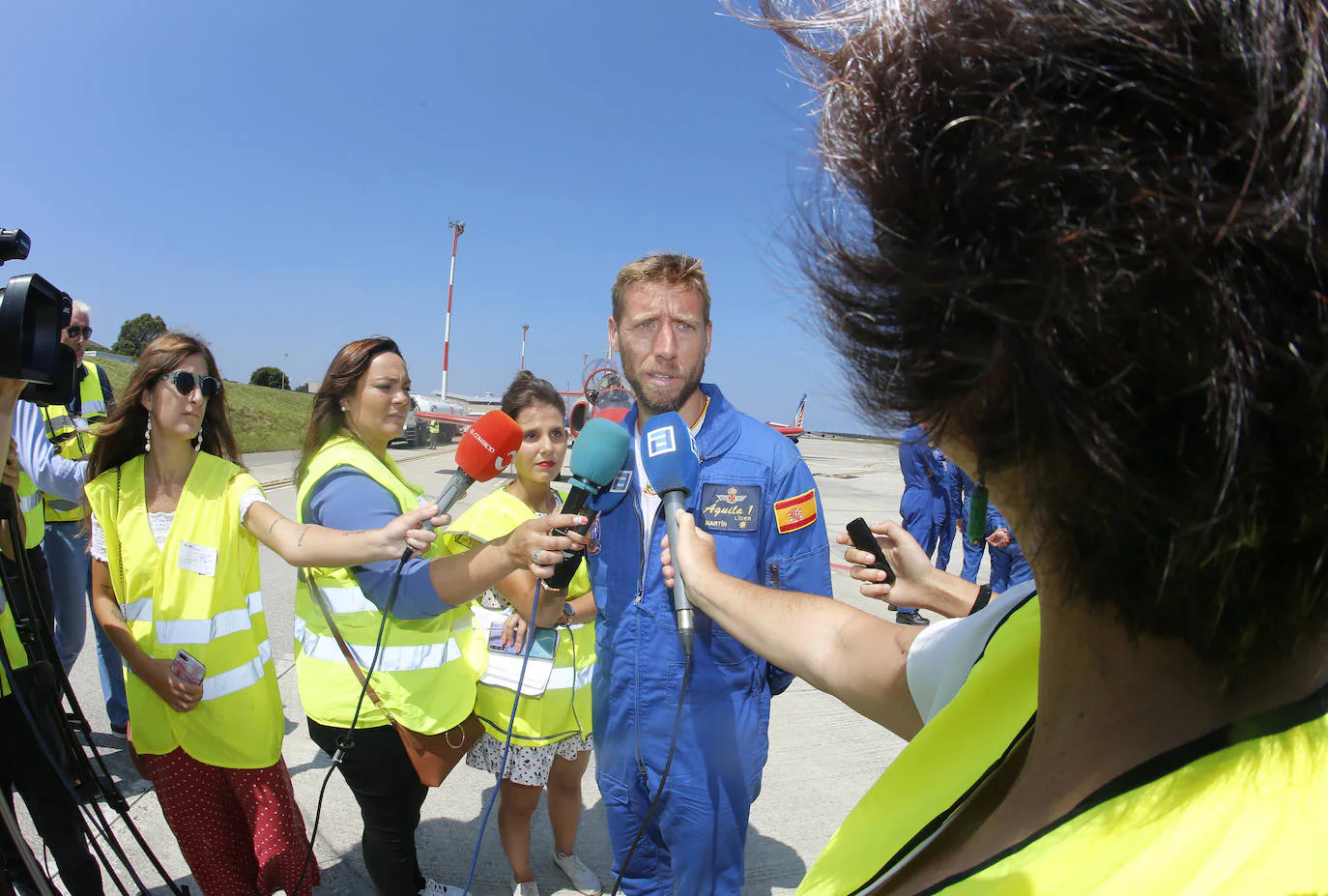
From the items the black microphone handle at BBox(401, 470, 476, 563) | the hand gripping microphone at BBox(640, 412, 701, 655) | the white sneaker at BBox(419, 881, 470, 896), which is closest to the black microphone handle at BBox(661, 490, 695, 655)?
the hand gripping microphone at BBox(640, 412, 701, 655)

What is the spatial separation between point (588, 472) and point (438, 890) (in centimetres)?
186

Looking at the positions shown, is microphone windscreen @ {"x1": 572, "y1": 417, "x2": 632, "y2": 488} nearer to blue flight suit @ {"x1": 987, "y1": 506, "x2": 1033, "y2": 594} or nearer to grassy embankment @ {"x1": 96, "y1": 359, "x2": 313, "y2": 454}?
blue flight suit @ {"x1": 987, "y1": 506, "x2": 1033, "y2": 594}

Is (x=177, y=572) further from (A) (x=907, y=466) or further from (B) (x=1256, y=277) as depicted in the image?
(A) (x=907, y=466)

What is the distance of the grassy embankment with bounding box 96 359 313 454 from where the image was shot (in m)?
18.6

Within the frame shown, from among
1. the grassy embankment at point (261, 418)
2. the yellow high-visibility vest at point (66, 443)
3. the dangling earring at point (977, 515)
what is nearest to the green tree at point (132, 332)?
the grassy embankment at point (261, 418)

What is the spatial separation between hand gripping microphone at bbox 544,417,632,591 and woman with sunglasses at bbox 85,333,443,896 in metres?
0.80

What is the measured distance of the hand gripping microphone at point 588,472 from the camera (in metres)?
1.74

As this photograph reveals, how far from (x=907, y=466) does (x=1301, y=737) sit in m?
5.67

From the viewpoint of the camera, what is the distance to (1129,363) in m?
0.47

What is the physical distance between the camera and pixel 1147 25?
47 centimetres

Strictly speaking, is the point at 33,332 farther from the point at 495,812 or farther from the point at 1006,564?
the point at 1006,564

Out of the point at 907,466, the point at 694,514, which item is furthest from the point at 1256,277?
the point at 907,466

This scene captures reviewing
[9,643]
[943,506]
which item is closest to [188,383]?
[9,643]

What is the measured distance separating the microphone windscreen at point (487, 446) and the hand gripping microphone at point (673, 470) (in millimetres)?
492
